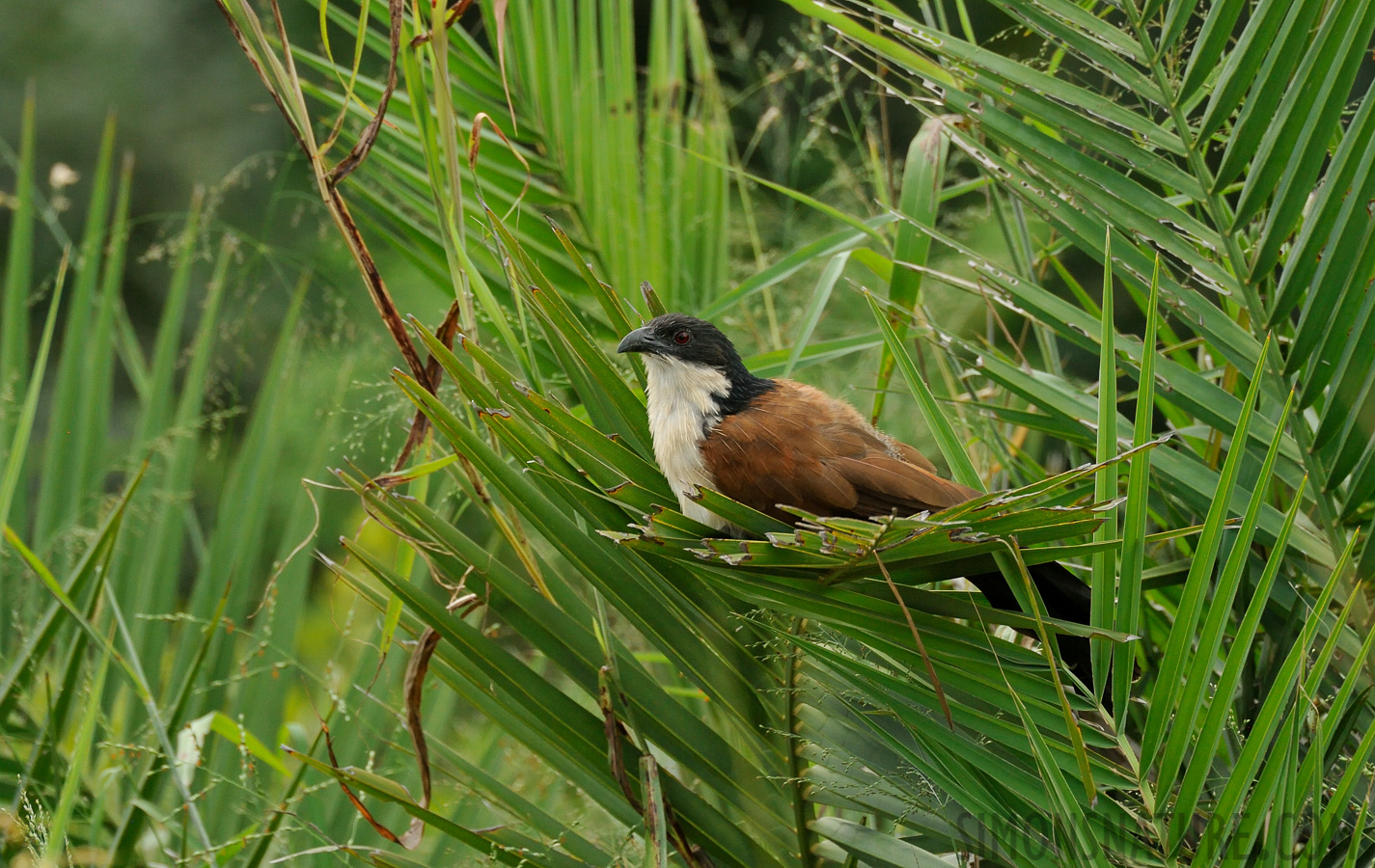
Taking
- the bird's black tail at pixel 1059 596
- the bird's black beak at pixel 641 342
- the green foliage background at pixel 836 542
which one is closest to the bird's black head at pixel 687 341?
the bird's black beak at pixel 641 342

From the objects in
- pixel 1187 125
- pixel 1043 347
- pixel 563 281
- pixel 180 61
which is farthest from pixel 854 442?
pixel 180 61

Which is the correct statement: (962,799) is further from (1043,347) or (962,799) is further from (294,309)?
(294,309)

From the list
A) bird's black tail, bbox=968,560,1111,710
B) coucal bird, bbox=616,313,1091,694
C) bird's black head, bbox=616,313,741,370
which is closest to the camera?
bird's black tail, bbox=968,560,1111,710

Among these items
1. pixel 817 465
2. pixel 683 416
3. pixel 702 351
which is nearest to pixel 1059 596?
pixel 817 465

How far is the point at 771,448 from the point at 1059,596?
1.87 ft

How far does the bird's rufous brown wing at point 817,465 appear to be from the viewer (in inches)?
70.8

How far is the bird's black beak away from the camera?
187 centimetres

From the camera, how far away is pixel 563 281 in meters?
2.60

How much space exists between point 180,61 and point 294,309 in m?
6.09

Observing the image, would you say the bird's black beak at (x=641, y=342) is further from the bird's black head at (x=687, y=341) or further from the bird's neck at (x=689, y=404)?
the bird's neck at (x=689, y=404)

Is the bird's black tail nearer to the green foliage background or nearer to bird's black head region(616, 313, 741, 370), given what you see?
the green foliage background

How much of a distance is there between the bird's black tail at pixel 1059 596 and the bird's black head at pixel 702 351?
0.72 metres

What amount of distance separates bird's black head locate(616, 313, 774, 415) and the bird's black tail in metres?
0.72

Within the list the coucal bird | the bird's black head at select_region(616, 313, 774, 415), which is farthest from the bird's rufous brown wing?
the bird's black head at select_region(616, 313, 774, 415)
